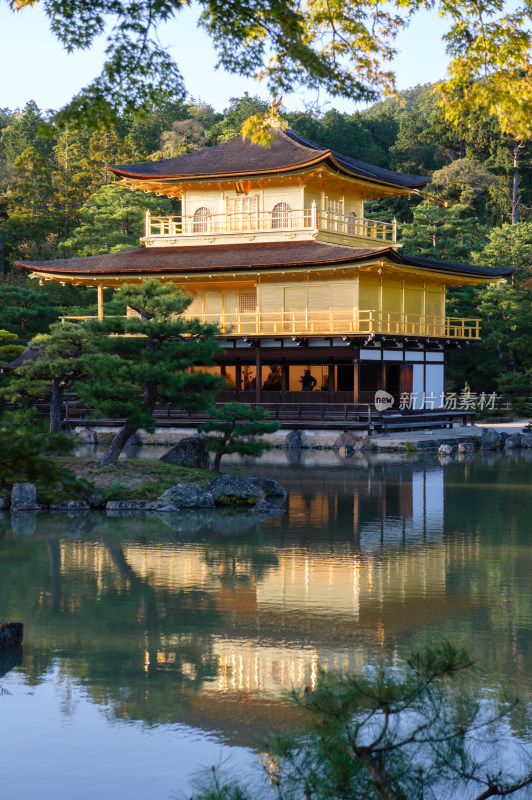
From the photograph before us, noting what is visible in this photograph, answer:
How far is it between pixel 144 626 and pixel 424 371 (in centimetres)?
2734

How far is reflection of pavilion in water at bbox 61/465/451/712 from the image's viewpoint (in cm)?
827

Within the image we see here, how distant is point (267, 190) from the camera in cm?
3597

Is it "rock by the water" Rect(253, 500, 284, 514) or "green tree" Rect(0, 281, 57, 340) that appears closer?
"rock by the water" Rect(253, 500, 284, 514)

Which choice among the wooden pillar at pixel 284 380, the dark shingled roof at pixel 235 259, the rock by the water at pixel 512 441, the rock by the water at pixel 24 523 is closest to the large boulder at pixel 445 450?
the rock by the water at pixel 512 441

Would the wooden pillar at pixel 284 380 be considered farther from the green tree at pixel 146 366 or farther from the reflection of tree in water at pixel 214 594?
the reflection of tree in water at pixel 214 594

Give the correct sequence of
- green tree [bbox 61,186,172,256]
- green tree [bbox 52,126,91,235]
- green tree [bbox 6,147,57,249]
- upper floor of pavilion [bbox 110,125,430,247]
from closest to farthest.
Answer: upper floor of pavilion [bbox 110,125,430,247], green tree [bbox 61,186,172,256], green tree [bbox 6,147,57,249], green tree [bbox 52,126,91,235]

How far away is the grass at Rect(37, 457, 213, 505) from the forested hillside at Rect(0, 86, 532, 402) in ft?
53.6

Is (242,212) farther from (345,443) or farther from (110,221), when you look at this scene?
(110,221)

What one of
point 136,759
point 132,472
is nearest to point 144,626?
point 136,759

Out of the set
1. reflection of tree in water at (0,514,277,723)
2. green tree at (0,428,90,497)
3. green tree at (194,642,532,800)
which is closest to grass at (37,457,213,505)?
reflection of tree in water at (0,514,277,723)

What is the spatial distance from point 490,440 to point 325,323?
7.14m

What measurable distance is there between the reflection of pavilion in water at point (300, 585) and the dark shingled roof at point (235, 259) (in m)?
15.1

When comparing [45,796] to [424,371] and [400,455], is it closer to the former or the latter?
[400,455]

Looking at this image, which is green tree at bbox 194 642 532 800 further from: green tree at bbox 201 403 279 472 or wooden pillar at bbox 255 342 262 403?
wooden pillar at bbox 255 342 262 403
